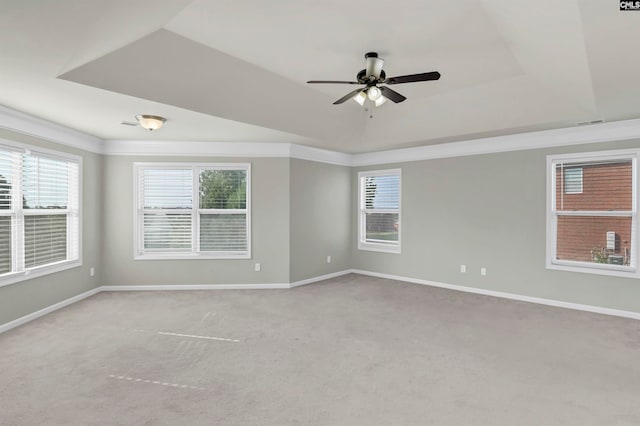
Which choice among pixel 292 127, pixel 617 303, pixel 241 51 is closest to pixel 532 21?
pixel 241 51

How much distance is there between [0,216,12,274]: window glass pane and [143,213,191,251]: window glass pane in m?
1.84

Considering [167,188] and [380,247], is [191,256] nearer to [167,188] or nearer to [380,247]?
[167,188]

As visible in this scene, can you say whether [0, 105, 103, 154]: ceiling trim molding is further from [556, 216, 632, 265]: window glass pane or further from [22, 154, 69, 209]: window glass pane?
[556, 216, 632, 265]: window glass pane

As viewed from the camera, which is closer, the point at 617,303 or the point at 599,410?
the point at 599,410

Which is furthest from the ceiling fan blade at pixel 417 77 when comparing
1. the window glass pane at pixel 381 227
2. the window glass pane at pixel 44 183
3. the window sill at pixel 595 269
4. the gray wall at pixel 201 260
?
the window glass pane at pixel 44 183

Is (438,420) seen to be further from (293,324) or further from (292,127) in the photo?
(292,127)

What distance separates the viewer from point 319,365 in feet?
10.0

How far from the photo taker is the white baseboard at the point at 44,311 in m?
3.87

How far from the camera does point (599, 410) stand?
2.38m

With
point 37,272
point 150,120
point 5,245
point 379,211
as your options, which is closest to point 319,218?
point 379,211

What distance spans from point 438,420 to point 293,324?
213 cm

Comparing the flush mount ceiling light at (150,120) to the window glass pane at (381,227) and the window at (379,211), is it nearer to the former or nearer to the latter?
the window at (379,211)

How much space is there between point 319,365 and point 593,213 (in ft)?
14.0

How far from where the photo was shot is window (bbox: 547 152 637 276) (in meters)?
4.46
